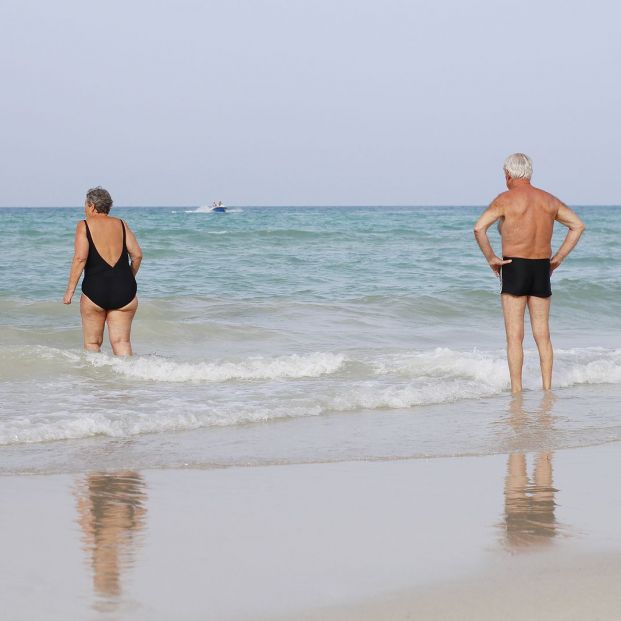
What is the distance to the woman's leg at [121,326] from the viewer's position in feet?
24.5

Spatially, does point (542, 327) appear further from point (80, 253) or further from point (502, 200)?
point (80, 253)

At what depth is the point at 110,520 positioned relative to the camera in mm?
3633

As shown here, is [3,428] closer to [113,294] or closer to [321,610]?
[113,294]

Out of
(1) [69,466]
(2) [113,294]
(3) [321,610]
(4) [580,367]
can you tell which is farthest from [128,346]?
(3) [321,610]

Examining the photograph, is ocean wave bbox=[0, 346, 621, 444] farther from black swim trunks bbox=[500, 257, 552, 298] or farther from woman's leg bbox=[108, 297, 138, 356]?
black swim trunks bbox=[500, 257, 552, 298]

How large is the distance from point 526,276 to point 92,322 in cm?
325

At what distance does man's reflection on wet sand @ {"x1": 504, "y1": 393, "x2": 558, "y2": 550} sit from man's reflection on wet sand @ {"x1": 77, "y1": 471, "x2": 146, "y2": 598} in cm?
130

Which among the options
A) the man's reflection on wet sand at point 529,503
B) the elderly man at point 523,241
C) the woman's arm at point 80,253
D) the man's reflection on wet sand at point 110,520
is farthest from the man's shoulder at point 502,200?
the man's reflection on wet sand at point 110,520

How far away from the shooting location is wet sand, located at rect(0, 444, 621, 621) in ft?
9.16

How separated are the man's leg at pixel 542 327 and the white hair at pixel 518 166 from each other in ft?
2.78

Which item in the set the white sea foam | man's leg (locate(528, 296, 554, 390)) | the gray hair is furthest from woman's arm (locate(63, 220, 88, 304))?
man's leg (locate(528, 296, 554, 390))

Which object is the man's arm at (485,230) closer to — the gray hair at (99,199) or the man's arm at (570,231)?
the man's arm at (570,231)

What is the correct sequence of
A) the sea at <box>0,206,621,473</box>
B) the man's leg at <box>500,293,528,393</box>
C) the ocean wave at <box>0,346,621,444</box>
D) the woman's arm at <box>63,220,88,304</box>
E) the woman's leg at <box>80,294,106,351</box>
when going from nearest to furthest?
1. the sea at <box>0,206,621,473</box>
2. the ocean wave at <box>0,346,621,444</box>
3. the man's leg at <box>500,293,528,393</box>
4. the woman's arm at <box>63,220,88,304</box>
5. the woman's leg at <box>80,294,106,351</box>

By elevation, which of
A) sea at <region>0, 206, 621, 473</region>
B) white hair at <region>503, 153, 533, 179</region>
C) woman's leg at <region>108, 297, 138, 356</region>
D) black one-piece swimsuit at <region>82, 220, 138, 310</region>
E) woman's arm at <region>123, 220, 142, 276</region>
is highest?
white hair at <region>503, 153, 533, 179</region>
